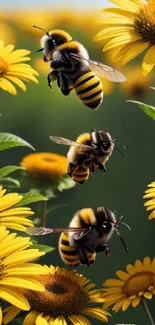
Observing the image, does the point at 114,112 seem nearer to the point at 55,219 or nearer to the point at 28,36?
the point at 28,36

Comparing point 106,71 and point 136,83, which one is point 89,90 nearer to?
point 106,71

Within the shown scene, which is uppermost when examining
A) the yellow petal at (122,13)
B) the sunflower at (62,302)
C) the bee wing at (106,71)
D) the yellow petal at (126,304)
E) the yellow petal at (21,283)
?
the yellow petal at (122,13)

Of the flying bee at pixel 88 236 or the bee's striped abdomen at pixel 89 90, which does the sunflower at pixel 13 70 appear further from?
the flying bee at pixel 88 236

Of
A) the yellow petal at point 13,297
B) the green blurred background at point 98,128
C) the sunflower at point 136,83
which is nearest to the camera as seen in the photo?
the yellow petal at point 13,297

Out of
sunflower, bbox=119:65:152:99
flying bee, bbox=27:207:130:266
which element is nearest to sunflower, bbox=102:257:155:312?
flying bee, bbox=27:207:130:266

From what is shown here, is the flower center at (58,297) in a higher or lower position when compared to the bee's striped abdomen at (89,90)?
lower

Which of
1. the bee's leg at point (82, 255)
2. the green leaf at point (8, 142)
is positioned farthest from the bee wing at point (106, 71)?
the bee's leg at point (82, 255)

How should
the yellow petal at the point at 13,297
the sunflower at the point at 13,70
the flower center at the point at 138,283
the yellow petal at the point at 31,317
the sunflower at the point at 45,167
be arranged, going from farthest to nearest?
the sunflower at the point at 45,167
the sunflower at the point at 13,70
the flower center at the point at 138,283
the yellow petal at the point at 31,317
the yellow petal at the point at 13,297
